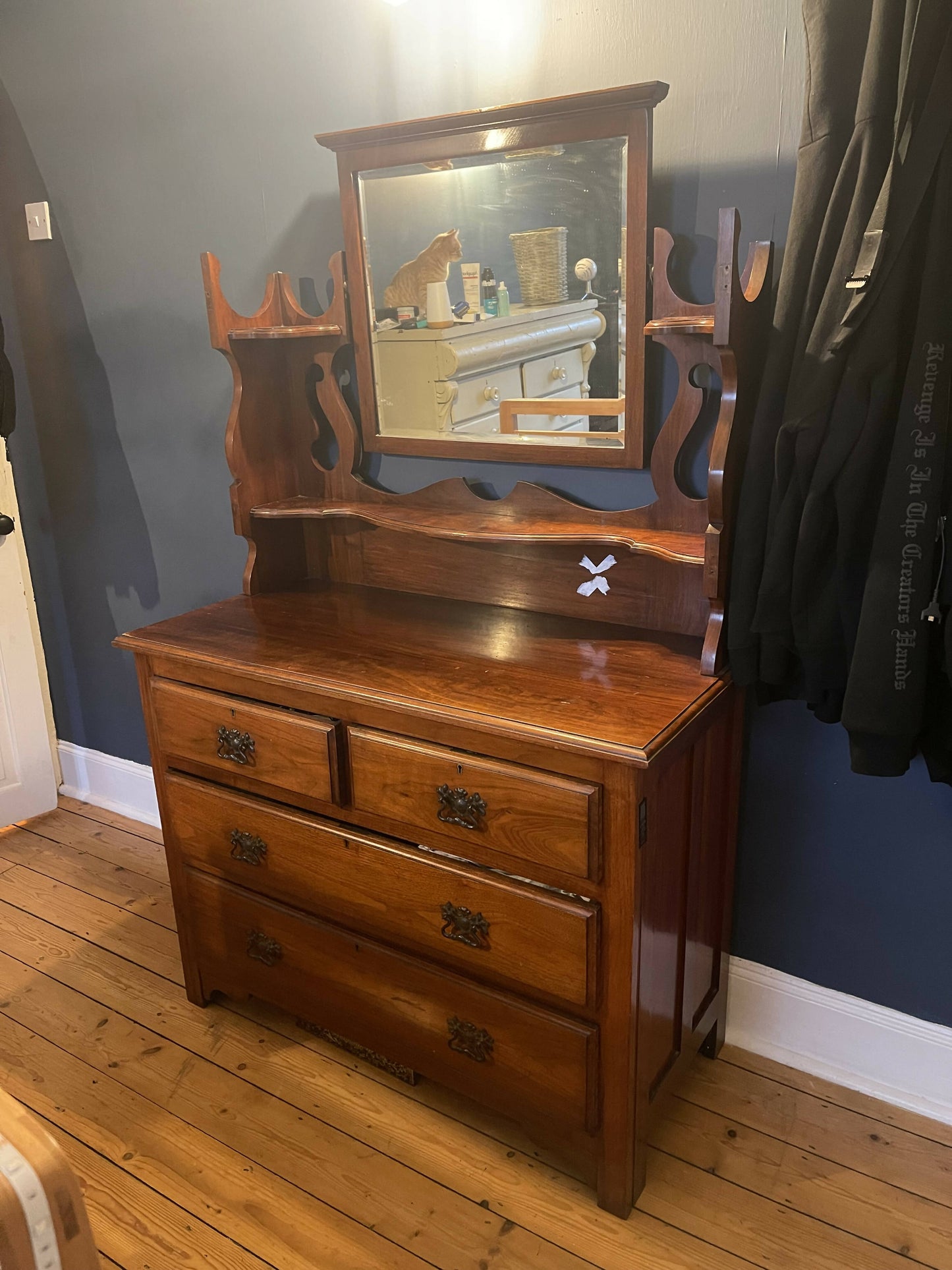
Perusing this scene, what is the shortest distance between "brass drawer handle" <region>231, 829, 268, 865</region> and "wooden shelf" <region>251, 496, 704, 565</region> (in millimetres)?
641

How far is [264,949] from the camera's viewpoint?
191 cm

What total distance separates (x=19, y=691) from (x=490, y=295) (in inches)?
75.7

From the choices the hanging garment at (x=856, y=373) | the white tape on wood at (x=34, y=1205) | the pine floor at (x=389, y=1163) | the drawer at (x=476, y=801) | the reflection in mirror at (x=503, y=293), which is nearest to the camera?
the white tape on wood at (x=34, y=1205)

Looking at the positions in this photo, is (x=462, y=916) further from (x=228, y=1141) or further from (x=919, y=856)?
(x=919, y=856)

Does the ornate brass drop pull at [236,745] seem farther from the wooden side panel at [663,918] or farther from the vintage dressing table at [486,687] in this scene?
the wooden side panel at [663,918]

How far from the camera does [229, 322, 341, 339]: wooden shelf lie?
1914 mm

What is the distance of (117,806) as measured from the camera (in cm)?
296

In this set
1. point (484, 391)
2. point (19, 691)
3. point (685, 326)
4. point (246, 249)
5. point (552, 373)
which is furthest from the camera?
point (19, 691)

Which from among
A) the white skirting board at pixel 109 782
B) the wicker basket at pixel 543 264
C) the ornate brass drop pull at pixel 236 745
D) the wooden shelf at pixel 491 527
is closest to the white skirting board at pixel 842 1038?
the wooden shelf at pixel 491 527

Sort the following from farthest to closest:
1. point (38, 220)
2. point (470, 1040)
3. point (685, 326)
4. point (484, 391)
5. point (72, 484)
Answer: point (72, 484), point (38, 220), point (484, 391), point (470, 1040), point (685, 326)

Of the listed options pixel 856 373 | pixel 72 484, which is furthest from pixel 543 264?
pixel 72 484

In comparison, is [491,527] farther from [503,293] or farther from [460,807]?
[460,807]

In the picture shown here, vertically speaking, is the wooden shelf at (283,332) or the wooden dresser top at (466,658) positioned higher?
the wooden shelf at (283,332)

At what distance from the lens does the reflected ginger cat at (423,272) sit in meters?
1.80
